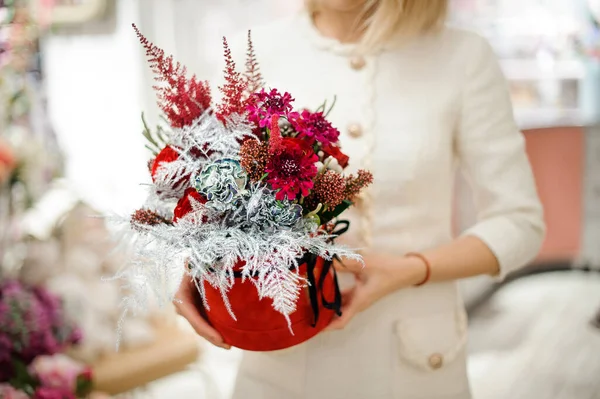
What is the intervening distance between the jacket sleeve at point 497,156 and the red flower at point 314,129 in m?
0.36

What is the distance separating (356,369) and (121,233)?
468mm

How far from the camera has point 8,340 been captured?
1.58 meters

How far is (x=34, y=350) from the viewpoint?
163 centimetres

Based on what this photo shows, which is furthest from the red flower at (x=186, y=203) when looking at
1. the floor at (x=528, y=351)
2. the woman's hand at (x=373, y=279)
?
the floor at (x=528, y=351)

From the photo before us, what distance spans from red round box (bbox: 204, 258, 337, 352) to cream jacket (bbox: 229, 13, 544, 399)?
0.21m

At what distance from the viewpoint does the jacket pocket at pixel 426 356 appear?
1054 millimetres

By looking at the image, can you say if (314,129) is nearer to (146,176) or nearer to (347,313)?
(347,313)

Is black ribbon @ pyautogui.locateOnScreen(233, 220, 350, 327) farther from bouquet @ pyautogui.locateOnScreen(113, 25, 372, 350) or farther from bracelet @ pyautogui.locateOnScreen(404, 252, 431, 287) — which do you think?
bracelet @ pyautogui.locateOnScreen(404, 252, 431, 287)

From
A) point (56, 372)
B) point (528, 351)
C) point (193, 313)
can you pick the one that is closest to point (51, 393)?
point (56, 372)

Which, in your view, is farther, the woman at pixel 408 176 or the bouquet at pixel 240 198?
the woman at pixel 408 176

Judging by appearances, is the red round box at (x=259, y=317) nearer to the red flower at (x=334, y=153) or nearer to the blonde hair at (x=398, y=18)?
the red flower at (x=334, y=153)

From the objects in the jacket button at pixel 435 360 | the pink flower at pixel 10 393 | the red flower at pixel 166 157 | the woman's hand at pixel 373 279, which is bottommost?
the pink flower at pixel 10 393

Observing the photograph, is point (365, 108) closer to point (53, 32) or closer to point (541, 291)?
point (53, 32)

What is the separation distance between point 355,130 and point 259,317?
36cm
